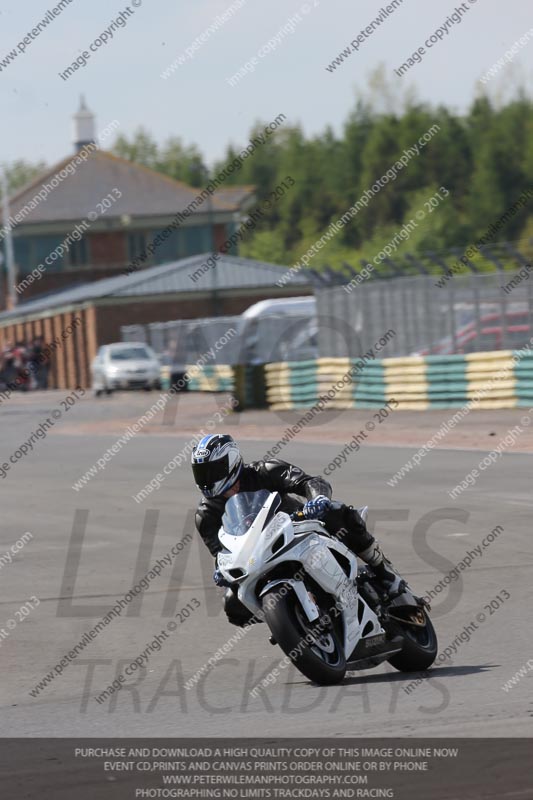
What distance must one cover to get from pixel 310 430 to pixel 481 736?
801 inches

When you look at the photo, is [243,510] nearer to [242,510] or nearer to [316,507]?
[242,510]

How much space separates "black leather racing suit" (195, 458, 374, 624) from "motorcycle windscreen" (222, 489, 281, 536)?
254 millimetres

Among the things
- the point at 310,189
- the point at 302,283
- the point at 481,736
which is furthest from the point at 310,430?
the point at 310,189

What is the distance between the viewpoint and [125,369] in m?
45.8

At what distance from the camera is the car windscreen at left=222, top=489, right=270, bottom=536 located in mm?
7172

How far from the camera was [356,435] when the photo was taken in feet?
79.7

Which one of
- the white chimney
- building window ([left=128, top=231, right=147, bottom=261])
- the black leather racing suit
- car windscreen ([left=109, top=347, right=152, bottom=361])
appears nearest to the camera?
the black leather racing suit

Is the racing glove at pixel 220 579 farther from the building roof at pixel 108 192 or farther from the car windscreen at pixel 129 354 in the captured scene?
the building roof at pixel 108 192

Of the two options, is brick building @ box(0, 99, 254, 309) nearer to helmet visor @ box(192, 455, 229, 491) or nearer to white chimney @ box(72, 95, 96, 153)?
white chimney @ box(72, 95, 96, 153)

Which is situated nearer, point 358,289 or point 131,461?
point 131,461

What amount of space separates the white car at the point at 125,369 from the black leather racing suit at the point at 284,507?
38255 millimetres

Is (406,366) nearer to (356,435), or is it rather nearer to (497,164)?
(356,435)

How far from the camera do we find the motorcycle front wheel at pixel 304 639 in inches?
272

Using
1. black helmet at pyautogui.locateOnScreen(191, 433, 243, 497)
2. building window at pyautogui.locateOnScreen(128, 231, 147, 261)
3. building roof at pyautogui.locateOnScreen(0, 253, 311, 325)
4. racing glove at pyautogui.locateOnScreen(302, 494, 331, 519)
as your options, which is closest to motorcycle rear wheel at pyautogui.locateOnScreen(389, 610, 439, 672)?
racing glove at pyautogui.locateOnScreen(302, 494, 331, 519)
